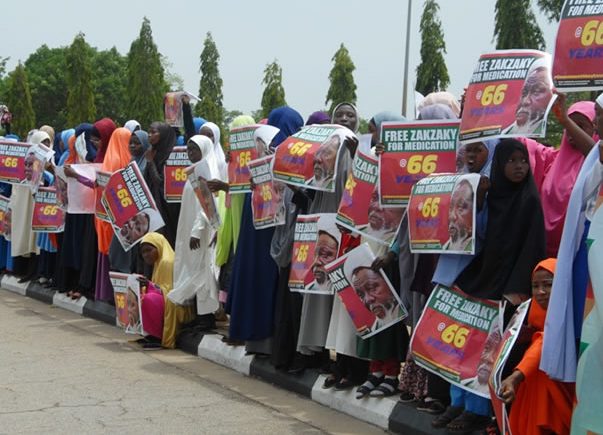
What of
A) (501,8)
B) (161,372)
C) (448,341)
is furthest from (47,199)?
(501,8)

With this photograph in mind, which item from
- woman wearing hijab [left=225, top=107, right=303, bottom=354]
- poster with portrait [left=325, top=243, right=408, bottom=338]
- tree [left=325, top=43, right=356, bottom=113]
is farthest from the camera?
tree [left=325, top=43, right=356, bottom=113]

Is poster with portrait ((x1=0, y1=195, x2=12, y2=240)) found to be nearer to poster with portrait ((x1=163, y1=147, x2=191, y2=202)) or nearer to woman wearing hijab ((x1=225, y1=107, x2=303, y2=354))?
poster with portrait ((x1=163, y1=147, x2=191, y2=202))

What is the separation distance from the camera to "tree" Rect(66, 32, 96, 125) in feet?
196

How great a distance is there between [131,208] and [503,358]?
5907 millimetres

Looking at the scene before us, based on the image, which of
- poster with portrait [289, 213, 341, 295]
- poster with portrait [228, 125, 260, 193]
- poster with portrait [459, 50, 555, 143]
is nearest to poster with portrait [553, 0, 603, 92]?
poster with portrait [459, 50, 555, 143]

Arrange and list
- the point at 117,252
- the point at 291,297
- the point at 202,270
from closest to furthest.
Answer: the point at 291,297 → the point at 202,270 → the point at 117,252

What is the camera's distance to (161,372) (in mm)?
8672

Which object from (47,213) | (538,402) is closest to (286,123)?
(538,402)

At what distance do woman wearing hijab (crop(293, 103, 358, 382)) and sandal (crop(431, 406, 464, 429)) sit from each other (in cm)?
117

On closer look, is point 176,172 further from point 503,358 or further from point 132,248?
point 503,358

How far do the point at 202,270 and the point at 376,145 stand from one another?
340 cm

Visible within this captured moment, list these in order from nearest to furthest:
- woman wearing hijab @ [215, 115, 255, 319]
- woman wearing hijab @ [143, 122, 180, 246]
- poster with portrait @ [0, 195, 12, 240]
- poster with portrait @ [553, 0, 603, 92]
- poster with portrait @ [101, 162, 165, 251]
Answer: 1. poster with portrait @ [553, 0, 603, 92]
2. woman wearing hijab @ [215, 115, 255, 319]
3. poster with portrait @ [101, 162, 165, 251]
4. woman wearing hijab @ [143, 122, 180, 246]
5. poster with portrait @ [0, 195, 12, 240]

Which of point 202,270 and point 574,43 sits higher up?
point 574,43

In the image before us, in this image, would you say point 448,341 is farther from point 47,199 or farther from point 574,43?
point 47,199
